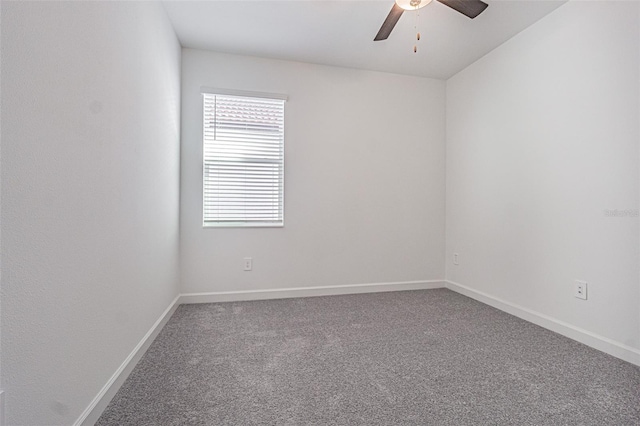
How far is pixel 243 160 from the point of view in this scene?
3.22 metres

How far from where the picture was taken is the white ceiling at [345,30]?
94.3 inches

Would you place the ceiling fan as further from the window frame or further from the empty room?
the window frame

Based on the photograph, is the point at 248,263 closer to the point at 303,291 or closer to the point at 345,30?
the point at 303,291

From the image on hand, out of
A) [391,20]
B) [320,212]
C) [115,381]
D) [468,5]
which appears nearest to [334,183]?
[320,212]

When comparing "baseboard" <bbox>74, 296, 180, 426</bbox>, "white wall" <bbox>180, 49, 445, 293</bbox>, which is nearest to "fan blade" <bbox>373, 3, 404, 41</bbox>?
"white wall" <bbox>180, 49, 445, 293</bbox>

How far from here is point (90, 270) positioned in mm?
1311

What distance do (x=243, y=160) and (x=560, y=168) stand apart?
9.16ft

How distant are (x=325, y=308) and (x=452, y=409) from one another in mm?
1605

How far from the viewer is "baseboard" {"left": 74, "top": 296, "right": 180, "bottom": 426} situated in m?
1.28

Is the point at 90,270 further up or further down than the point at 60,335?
further up

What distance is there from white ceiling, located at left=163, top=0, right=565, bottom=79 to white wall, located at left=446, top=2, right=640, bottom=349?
0.83ft

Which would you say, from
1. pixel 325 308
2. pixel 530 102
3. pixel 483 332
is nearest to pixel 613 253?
pixel 483 332

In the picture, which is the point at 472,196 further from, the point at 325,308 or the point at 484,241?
the point at 325,308

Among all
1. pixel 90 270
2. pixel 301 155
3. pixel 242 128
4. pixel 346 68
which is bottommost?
pixel 90 270
